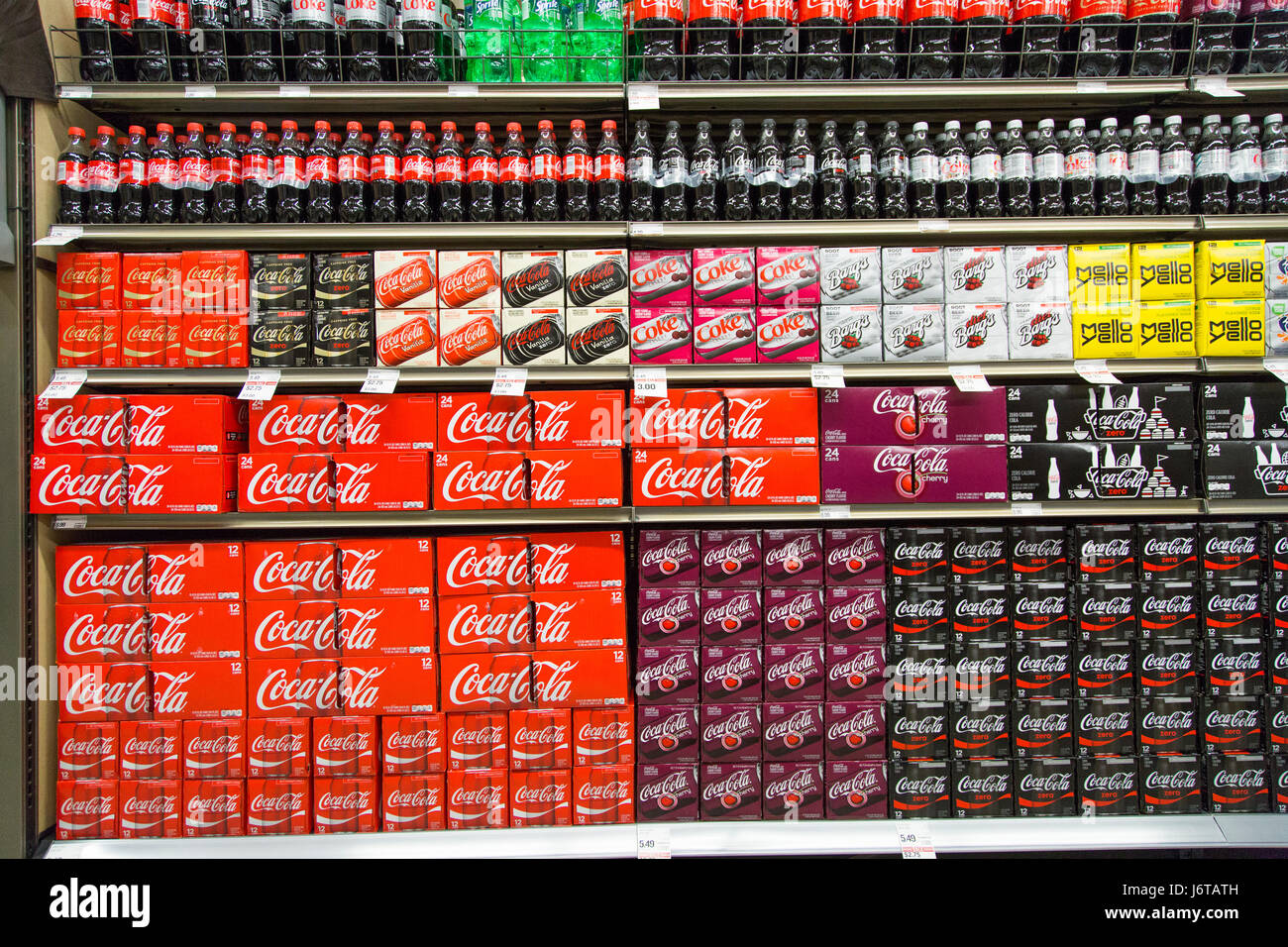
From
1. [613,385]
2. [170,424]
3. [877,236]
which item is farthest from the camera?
[613,385]

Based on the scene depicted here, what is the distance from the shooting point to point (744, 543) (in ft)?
7.45

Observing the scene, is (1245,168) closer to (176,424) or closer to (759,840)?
(759,840)

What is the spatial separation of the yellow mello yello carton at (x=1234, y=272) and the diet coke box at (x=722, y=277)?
1611mm

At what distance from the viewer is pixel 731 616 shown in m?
2.28

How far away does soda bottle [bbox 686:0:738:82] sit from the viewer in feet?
7.43

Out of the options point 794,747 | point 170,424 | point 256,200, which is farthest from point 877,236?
point 170,424

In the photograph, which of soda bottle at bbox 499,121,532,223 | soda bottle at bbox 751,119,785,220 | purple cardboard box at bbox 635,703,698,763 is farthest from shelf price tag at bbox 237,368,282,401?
soda bottle at bbox 751,119,785,220

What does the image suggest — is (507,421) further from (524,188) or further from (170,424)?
(170,424)

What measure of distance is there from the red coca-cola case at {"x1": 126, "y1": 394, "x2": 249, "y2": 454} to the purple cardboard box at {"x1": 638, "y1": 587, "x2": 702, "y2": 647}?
Answer: 62.0 inches

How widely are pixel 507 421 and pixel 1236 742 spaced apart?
2.83 meters

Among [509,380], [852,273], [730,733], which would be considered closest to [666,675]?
[730,733]

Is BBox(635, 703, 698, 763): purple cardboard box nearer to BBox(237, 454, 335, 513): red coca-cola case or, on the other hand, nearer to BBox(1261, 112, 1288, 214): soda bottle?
BBox(237, 454, 335, 513): red coca-cola case

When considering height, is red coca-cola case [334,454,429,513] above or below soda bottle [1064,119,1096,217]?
below

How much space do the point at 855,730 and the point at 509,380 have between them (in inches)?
67.4
